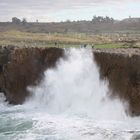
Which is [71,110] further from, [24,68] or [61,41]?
[61,41]

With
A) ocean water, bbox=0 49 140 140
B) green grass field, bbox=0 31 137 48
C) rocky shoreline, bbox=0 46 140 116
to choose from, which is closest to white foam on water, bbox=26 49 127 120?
ocean water, bbox=0 49 140 140

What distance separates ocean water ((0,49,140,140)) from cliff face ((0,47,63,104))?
0.46 m

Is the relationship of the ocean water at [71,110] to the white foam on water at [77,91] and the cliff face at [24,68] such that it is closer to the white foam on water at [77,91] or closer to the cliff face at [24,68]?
the white foam on water at [77,91]

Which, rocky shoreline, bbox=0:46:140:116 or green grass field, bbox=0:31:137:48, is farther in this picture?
green grass field, bbox=0:31:137:48

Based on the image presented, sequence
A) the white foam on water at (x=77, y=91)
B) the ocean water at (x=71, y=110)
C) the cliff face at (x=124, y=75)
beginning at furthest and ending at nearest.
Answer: the white foam on water at (x=77, y=91) → the cliff face at (x=124, y=75) → the ocean water at (x=71, y=110)

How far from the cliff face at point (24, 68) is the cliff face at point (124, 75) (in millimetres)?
4309

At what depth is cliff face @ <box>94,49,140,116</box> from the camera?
20062mm

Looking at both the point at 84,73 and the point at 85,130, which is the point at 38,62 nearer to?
the point at 84,73

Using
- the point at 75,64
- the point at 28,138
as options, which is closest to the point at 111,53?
the point at 75,64

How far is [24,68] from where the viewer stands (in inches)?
1072

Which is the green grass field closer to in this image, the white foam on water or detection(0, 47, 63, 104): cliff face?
detection(0, 47, 63, 104): cliff face

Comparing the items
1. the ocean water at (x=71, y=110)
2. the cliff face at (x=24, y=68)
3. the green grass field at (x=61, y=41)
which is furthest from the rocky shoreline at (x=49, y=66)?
the green grass field at (x=61, y=41)

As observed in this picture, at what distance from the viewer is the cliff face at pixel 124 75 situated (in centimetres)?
2006

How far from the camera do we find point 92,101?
22875 mm
